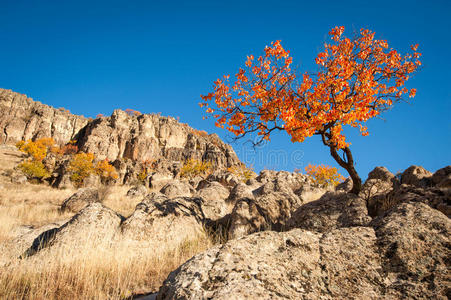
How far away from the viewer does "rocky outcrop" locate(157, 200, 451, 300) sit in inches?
76.5

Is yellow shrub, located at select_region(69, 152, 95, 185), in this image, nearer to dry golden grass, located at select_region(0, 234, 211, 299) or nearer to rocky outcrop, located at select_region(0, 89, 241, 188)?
rocky outcrop, located at select_region(0, 89, 241, 188)

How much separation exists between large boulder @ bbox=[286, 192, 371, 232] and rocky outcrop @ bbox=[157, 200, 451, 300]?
274 cm

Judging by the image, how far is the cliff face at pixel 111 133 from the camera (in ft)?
261

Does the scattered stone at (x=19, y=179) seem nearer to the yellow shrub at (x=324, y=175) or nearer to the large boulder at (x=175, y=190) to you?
the large boulder at (x=175, y=190)

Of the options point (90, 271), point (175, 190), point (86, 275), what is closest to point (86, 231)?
point (90, 271)

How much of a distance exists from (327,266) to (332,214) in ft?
12.7

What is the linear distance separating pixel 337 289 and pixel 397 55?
922 centimetres

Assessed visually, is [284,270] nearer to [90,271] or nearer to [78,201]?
[90,271]

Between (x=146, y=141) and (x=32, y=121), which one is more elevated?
(x=32, y=121)

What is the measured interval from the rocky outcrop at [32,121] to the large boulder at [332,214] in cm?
9768

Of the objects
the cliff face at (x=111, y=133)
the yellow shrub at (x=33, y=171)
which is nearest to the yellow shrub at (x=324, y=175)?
the yellow shrub at (x=33, y=171)

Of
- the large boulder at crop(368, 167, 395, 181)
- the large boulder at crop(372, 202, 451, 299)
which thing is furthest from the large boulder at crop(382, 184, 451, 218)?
the large boulder at crop(368, 167, 395, 181)

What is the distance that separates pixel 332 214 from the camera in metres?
5.77

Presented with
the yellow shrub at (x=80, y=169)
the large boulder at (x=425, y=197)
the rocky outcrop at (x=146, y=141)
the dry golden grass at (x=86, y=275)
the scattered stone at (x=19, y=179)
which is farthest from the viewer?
the rocky outcrop at (x=146, y=141)
